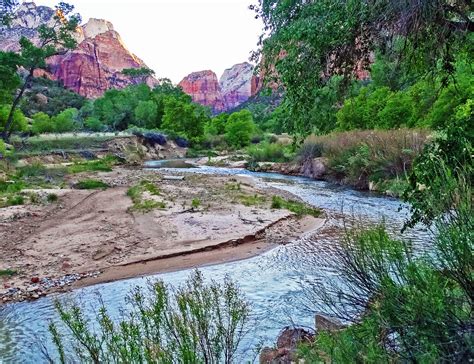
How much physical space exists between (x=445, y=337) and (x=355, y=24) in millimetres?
3305

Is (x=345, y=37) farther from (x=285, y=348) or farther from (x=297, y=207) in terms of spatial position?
A: (x=297, y=207)

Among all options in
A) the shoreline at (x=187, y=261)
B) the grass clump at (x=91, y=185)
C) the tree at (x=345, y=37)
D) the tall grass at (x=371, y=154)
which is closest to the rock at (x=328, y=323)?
the tree at (x=345, y=37)

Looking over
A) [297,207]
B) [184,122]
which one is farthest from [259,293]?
[184,122]

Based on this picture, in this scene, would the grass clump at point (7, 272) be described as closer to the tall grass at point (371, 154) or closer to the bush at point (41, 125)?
the tall grass at point (371, 154)

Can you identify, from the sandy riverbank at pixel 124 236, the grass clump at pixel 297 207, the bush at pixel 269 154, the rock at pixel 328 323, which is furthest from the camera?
the bush at pixel 269 154

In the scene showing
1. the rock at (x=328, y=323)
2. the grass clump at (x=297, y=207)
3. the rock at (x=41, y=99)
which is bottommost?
the grass clump at (x=297, y=207)

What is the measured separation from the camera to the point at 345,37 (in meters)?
4.39

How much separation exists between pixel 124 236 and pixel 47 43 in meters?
29.3

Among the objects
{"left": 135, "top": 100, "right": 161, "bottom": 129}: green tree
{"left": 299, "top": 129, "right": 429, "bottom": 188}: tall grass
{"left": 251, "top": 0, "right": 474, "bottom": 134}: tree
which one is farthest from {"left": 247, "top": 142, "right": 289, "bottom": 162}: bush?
{"left": 251, "top": 0, "right": 474, "bottom": 134}: tree

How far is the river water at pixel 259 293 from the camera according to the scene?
17.7 feet

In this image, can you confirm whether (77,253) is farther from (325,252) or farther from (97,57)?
(97,57)

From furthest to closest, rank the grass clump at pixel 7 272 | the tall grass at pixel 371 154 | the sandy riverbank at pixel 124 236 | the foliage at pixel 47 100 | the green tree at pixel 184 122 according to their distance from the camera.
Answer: the foliage at pixel 47 100 < the green tree at pixel 184 122 < the tall grass at pixel 371 154 < the sandy riverbank at pixel 124 236 < the grass clump at pixel 7 272

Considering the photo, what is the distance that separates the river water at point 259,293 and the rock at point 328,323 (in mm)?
264

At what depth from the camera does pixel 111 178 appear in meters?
23.7
